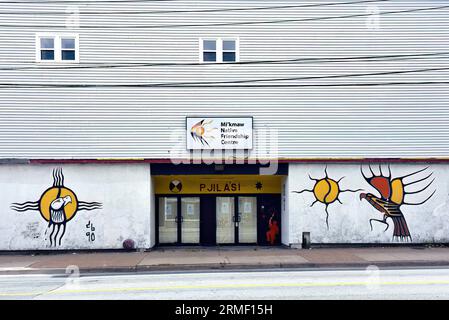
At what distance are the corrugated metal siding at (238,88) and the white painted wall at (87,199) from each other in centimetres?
66

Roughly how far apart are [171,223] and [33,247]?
5.19m

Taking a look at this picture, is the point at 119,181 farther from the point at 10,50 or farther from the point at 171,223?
the point at 10,50

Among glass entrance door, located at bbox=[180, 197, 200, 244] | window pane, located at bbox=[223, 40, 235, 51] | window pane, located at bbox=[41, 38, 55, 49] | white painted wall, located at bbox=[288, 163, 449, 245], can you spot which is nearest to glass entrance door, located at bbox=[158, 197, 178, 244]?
glass entrance door, located at bbox=[180, 197, 200, 244]

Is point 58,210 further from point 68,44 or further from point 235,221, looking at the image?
point 235,221

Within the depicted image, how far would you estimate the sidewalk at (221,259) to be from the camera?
1259 cm

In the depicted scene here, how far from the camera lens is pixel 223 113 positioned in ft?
53.1

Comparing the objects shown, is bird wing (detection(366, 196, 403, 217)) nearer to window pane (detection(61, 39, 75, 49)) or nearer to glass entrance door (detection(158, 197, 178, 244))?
glass entrance door (detection(158, 197, 178, 244))

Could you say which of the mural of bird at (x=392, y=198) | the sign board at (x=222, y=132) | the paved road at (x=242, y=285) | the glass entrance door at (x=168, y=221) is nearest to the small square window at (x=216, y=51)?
the sign board at (x=222, y=132)

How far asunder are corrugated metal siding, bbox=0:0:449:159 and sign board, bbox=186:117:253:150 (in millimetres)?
364

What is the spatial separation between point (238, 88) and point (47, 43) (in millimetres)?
7412

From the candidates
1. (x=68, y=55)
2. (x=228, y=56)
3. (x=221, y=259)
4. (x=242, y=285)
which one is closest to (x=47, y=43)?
(x=68, y=55)

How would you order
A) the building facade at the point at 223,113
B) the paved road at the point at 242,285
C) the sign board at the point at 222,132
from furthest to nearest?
the sign board at the point at 222,132 → the building facade at the point at 223,113 → the paved road at the point at 242,285

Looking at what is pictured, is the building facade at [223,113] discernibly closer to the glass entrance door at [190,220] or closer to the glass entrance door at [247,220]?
the glass entrance door at [190,220]

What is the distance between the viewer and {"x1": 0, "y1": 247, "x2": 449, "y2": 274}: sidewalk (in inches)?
496
